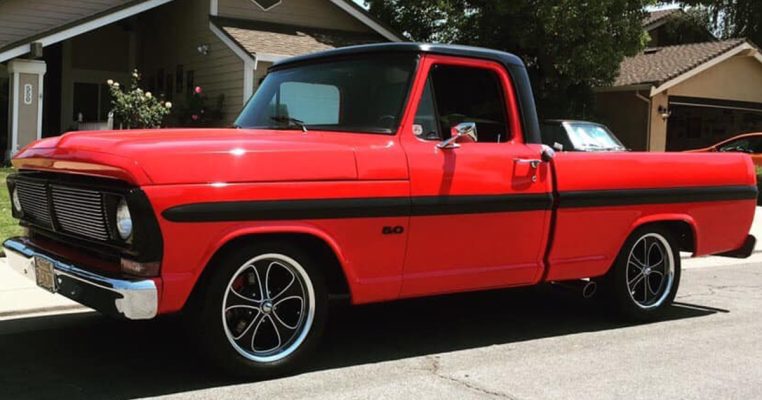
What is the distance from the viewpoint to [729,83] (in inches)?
1017

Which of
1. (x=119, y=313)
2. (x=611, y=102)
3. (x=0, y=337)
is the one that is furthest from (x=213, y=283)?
(x=611, y=102)

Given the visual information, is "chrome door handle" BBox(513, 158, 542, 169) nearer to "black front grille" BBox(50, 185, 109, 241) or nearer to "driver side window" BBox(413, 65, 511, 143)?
"driver side window" BBox(413, 65, 511, 143)

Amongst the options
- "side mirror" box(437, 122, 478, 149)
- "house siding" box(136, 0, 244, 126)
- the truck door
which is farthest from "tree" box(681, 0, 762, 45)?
"side mirror" box(437, 122, 478, 149)

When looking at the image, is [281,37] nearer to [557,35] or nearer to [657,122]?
[557,35]

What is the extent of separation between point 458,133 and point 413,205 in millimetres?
556

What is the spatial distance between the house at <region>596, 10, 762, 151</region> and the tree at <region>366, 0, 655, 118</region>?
12.6 ft

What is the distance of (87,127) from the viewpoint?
61.1 ft

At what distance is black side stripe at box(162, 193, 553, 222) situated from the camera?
412 cm

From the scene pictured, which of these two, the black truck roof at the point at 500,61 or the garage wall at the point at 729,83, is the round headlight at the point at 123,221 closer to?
the black truck roof at the point at 500,61

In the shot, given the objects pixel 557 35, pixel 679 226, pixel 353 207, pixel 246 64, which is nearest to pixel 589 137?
pixel 557 35

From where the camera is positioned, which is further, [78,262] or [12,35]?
[12,35]

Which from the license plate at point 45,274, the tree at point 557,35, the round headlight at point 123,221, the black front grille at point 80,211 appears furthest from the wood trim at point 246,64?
the round headlight at point 123,221

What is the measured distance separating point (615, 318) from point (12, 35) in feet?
49.6

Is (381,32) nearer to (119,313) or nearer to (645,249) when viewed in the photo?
(645,249)
